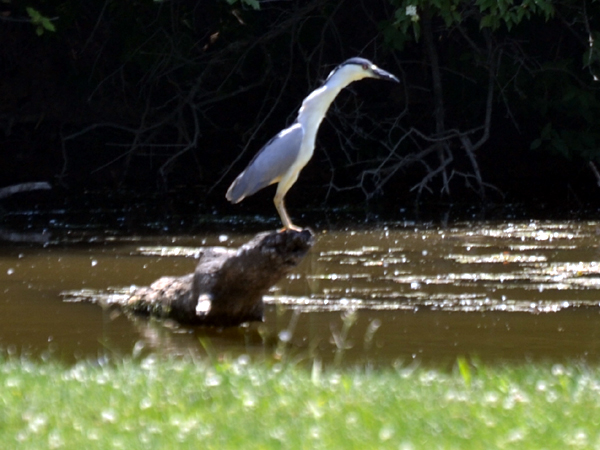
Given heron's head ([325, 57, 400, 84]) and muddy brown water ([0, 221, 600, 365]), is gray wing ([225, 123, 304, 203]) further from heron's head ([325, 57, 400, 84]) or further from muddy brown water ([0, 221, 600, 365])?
muddy brown water ([0, 221, 600, 365])

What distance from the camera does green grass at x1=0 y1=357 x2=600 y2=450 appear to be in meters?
3.44

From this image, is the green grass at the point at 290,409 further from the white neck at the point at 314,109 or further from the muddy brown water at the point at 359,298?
the white neck at the point at 314,109

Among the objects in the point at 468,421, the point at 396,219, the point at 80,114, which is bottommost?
the point at 396,219

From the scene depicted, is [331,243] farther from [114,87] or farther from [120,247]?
[114,87]

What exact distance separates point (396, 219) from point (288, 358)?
6.03 metres

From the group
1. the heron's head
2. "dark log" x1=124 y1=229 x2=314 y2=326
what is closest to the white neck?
the heron's head

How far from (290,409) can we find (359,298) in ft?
11.8

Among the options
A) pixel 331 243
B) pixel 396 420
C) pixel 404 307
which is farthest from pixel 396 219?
pixel 396 420

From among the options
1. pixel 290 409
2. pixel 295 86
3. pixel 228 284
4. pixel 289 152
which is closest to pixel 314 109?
pixel 289 152

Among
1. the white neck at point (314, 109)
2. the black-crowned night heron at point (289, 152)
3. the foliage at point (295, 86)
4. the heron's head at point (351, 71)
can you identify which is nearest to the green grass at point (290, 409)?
the black-crowned night heron at point (289, 152)

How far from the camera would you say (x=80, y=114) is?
15.3 metres

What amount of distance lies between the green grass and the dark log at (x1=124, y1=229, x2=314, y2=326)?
1666mm

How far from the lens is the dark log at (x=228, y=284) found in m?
6.27

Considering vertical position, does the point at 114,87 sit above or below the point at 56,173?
above
